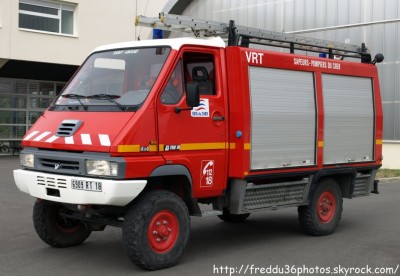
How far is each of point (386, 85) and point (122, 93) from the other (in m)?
14.3

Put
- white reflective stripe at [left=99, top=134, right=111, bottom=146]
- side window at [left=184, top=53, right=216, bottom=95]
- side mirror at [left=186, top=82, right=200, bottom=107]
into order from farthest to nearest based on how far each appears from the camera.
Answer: side window at [left=184, top=53, right=216, bottom=95]
side mirror at [left=186, top=82, right=200, bottom=107]
white reflective stripe at [left=99, top=134, right=111, bottom=146]

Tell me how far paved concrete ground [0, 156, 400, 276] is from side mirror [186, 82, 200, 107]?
1.84 metres

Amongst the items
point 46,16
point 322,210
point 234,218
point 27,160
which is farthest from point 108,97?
point 46,16

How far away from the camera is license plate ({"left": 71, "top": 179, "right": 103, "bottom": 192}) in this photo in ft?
17.9

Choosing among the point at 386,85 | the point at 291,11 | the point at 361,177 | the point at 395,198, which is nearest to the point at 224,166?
the point at 361,177

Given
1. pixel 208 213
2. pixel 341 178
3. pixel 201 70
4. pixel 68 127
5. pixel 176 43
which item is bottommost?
→ pixel 208 213

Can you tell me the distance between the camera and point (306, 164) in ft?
24.6

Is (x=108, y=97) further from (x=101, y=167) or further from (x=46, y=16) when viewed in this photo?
(x=46, y=16)

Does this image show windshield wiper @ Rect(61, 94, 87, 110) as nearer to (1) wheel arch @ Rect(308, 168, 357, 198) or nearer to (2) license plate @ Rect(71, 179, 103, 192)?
(2) license plate @ Rect(71, 179, 103, 192)

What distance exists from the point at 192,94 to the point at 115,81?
1.03 meters

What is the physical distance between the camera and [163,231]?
588 centimetres

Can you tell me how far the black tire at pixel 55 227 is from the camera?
671 centimetres

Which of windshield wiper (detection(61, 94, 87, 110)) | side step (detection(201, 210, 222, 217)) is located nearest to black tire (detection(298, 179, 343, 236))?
side step (detection(201, 210, 222, 217))

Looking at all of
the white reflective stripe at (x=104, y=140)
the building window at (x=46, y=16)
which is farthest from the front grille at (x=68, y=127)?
the building window at (x=46, y=16)
